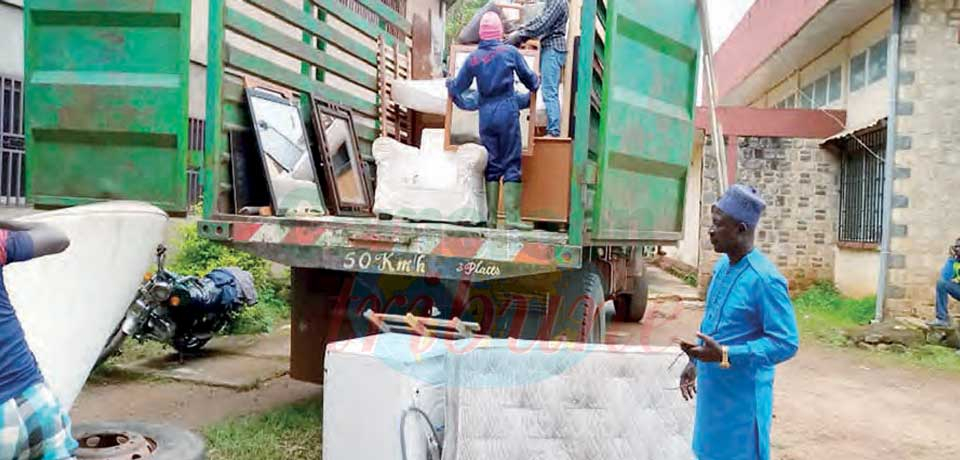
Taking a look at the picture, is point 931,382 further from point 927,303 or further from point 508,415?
point 508,415

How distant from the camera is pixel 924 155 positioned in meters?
9.64

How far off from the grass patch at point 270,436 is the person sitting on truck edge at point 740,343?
2255mm

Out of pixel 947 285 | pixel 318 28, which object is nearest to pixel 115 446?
pixel 318 28

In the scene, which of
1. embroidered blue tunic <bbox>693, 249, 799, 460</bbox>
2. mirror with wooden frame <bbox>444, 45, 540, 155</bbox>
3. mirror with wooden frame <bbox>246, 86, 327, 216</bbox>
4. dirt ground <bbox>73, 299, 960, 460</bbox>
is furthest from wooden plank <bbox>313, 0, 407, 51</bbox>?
embroidered blue tunic <bbox>693, 249, 799, 460</bbox>

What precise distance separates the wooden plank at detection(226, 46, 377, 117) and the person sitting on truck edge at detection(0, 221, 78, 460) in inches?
92.4

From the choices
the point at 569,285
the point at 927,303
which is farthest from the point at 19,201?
the point at 927,303

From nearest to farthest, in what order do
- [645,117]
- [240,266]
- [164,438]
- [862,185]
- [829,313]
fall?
[164,438] → [645,117] → [240,266] → [829,313] → [862,185]

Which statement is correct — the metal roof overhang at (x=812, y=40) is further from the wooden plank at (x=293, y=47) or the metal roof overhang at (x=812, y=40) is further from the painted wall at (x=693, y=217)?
the wooden plank at (x=293, y=47)

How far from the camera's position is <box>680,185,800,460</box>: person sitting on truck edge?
2561mm

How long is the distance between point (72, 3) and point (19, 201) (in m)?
3.15

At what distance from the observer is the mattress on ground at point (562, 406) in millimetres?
3387

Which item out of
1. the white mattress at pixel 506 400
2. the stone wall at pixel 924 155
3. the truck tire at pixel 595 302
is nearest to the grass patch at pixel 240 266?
the truck tire at pixel 595 302

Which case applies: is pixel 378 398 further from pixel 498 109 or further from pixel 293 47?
→ pixel 293 47

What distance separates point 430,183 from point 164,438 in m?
1.91
